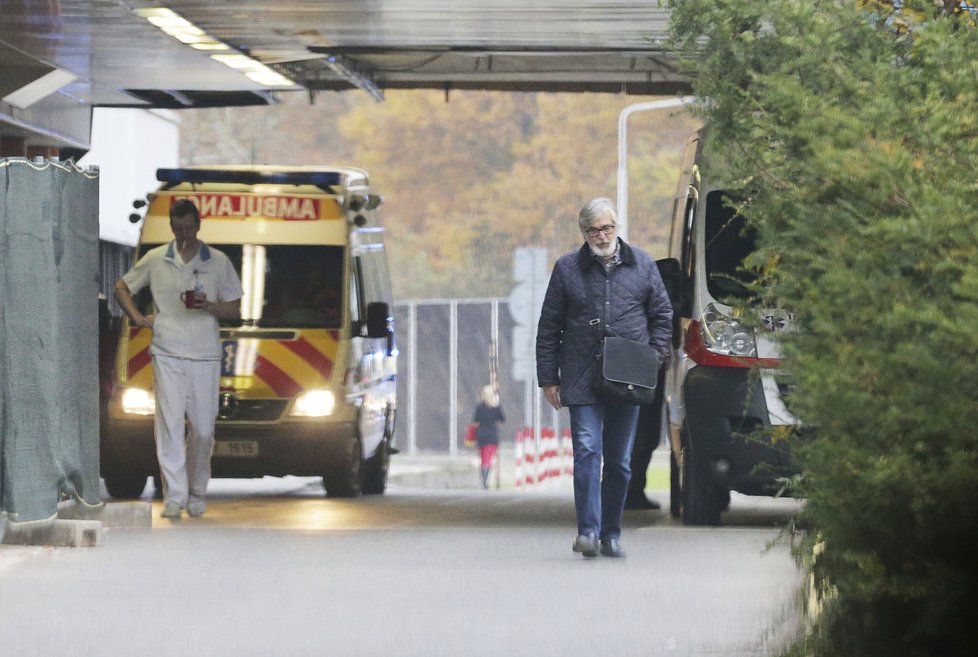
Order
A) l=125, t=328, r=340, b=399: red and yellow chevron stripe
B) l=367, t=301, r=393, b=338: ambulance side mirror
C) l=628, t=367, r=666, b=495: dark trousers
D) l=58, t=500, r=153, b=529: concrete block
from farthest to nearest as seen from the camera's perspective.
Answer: l=367, t=301, r=393, b=338: ambulance side mirror, l=125, t=328, r=340, b=399: red and yellow chevron stripe, l=628, t=367, r=666, b=495: dark trousers, l=58, t=500, r=153, b=529: concrete block

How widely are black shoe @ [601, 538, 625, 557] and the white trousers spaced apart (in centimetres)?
376

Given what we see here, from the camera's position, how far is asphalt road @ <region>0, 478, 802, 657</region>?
813cm

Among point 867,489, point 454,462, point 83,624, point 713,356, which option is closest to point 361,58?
point 713,356

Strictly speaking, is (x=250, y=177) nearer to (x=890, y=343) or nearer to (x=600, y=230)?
(x=600, y=230)

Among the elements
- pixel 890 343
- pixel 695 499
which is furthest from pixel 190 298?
pixel 890 343

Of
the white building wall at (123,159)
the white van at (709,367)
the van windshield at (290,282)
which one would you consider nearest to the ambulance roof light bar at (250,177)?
the van windshield at (290,282)

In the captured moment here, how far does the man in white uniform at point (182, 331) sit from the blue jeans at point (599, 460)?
11.8 ft

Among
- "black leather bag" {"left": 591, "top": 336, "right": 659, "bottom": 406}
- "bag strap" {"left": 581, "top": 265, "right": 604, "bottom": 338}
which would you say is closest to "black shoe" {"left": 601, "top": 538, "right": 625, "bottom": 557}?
"black leather bag" {"left": 591, "top": 336, "right": 659, "bottom": 406}

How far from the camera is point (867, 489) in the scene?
5637 millimetres

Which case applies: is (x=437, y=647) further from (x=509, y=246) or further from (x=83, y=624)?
(x=509, y=246)

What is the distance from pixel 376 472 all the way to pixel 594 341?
8628 millimetres

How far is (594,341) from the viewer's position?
11.4 m

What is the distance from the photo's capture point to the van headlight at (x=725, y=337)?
1357 cm

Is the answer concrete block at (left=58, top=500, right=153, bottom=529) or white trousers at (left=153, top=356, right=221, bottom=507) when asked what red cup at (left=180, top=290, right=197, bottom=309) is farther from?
concrete block at (left=58, top=500, right=153, bottom=529)
